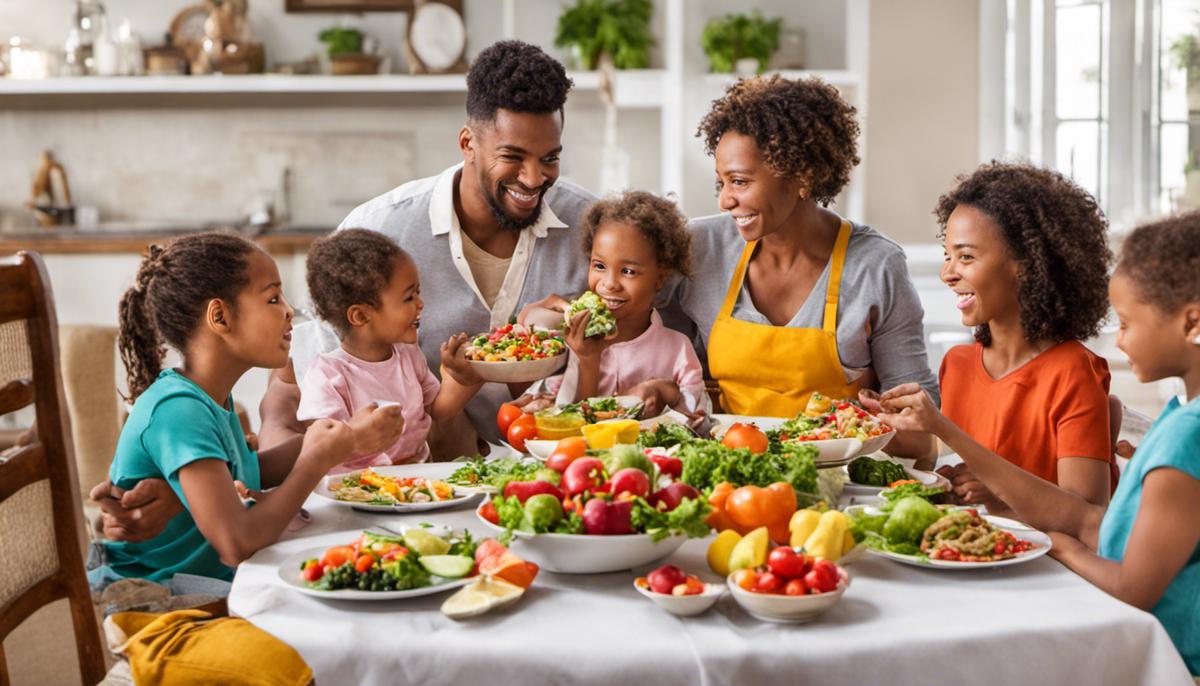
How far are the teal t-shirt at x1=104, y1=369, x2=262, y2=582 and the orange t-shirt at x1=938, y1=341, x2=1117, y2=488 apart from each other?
4.56 ft

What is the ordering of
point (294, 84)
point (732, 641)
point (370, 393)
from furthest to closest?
point (294, 84), point (370, 393), point (732, 641)

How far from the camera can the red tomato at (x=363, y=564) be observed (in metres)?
1.46

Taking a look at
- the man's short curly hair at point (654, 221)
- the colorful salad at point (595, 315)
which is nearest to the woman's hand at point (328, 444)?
the colorful salad at point (595, 315)

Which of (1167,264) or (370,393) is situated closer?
(1167,264)

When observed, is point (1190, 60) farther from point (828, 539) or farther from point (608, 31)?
point (828, 539)

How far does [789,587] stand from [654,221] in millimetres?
1507

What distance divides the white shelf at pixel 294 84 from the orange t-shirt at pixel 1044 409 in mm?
3740

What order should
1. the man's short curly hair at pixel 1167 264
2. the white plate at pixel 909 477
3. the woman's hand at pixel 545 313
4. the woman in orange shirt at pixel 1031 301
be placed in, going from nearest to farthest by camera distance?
the man's short curly hair at pixel 1167 264, the white plate at pixel 909 477, the woman in orange shirt at pixel 1031 301, the woman's hand at pixel 545 313

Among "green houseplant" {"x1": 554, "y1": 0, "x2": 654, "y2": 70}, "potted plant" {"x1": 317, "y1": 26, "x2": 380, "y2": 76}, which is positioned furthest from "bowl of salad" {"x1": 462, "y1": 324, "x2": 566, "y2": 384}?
"potted plant" {"x1": 317, "y1": 26, "x2": 380, "y2": 76}

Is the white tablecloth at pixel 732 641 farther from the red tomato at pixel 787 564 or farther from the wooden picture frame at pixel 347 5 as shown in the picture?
the wooden picture frame at pixel 347 5

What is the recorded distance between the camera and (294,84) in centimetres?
578

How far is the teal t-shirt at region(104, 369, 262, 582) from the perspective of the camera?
5.90 ft

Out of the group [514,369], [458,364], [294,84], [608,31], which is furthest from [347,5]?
[514,369]

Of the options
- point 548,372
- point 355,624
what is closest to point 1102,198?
point 548,372
